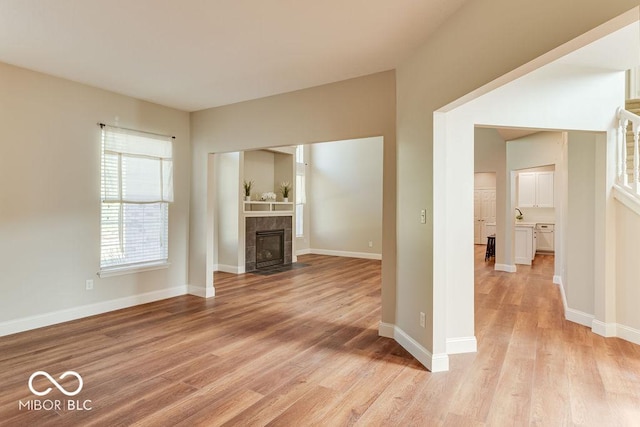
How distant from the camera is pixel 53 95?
147 inches

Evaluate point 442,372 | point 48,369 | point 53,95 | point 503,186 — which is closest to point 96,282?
point 48,369

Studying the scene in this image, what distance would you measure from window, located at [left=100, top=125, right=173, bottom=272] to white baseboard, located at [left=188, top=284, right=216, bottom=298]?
0.61 m

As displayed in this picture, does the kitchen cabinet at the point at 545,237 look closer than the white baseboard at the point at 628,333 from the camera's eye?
No

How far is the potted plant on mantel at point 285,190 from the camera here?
8242 mm

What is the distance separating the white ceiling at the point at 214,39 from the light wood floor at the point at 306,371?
8.89ft

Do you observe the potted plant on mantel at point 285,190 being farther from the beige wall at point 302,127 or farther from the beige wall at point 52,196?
the beige wall at point 52,196

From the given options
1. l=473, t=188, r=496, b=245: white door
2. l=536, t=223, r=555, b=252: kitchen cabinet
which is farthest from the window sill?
l=473, t=188, r=496, b=245: white door

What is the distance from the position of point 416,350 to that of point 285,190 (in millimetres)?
5819

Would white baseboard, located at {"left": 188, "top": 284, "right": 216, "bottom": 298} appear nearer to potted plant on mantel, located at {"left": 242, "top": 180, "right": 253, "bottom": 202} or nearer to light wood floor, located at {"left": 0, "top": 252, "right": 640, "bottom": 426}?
light wood floor, located at {"left": 0, "top": 252, "right": 640, "bottom": 426}

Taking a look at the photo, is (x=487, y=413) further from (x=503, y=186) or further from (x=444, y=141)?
(x=503, y=186)

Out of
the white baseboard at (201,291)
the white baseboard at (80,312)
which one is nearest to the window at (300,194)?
the white baseboard at (201,291)

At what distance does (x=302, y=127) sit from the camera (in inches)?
158

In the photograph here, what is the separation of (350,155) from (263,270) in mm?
4078

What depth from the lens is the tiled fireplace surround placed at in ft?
23.6
